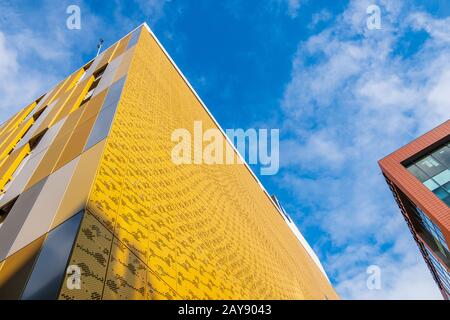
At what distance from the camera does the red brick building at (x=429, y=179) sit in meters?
16.1

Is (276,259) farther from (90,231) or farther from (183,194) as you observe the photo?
(90,231)

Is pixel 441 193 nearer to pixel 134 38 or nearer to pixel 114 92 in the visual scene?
pixel 114 92

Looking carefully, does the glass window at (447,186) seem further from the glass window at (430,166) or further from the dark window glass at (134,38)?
the dark window glass at (134,38)

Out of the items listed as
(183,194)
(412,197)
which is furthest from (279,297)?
(412,197)

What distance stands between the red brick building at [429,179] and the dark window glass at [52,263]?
16364 mm

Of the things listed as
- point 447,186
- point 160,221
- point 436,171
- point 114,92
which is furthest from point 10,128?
point 436,171

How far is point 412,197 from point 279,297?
9952 mm

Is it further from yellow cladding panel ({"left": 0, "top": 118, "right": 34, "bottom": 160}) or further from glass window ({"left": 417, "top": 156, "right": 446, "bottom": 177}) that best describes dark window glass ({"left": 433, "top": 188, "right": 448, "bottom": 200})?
yellow cladding panel ({"left": 0, "top": 118, "right": 34, "bottom": 160})

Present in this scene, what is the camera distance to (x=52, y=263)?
4836 millimetres

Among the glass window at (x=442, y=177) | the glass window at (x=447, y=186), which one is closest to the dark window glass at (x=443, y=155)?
the glass window at (x=442, y=177)

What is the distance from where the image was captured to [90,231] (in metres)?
5.23

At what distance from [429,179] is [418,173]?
1.00 meters

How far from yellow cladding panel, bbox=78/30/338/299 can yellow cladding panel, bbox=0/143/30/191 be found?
4404 millimetres
